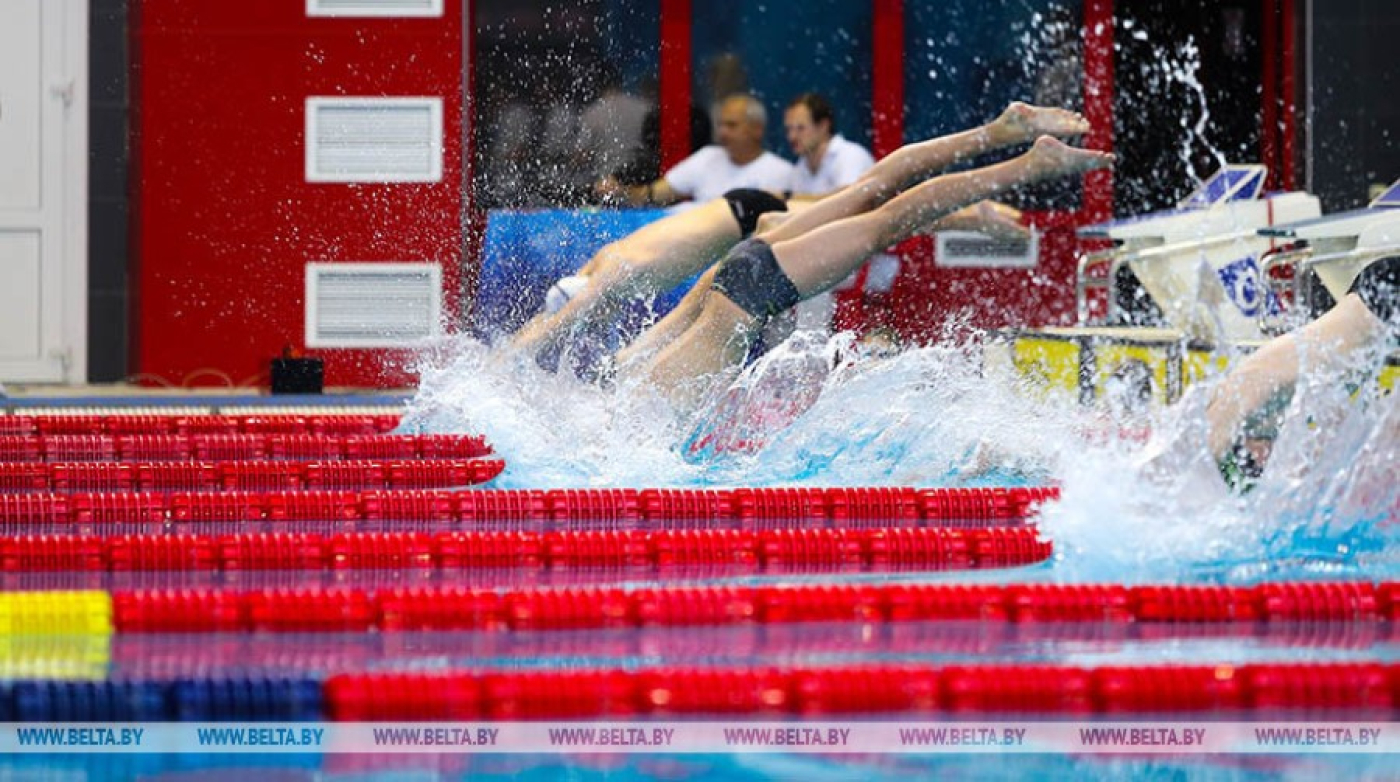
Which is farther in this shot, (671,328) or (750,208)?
(750,208)

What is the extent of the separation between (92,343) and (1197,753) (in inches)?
332

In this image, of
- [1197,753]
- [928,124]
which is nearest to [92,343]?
[928,124]

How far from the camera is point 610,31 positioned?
10008 mm

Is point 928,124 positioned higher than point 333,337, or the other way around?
point 928,124

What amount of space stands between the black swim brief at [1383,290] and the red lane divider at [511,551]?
2.88ft

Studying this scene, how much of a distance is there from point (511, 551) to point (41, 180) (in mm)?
7122

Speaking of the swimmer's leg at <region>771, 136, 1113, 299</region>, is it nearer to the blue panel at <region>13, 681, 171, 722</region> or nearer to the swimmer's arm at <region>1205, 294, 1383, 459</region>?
the swimmer's arm at <region>1205, 294, 1383, 459</region>

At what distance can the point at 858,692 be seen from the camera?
2.31 m

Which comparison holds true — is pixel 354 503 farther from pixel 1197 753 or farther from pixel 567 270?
pixel 567 270

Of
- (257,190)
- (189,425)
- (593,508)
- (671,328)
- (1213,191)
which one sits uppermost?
(257,190)

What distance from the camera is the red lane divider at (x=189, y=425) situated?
5734mm

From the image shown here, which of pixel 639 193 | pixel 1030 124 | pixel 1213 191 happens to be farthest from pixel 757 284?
pixel 639 193

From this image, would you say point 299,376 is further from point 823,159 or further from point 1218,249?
point 1218,249

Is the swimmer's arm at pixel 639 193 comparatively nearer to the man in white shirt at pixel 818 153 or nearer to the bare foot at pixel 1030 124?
the man in white shirt at pixel 818 153
